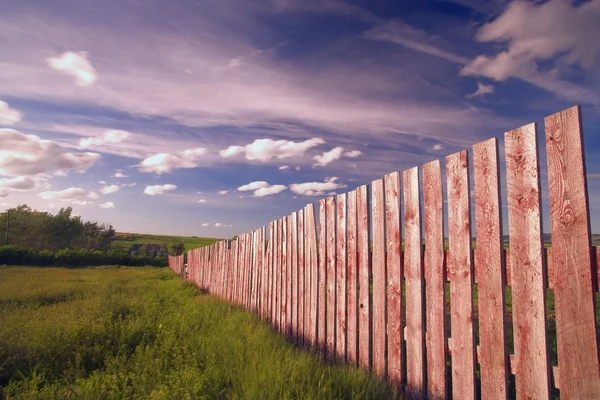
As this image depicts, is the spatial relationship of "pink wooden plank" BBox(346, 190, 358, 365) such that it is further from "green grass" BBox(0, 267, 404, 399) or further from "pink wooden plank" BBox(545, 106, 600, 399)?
"pink wooden plank" BBox(545, 106, 600, 399)

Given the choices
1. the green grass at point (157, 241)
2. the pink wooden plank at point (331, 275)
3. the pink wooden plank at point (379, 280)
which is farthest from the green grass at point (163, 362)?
the green grass at point (157, 241)

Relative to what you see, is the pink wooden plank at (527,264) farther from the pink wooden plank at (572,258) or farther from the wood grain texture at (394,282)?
the wood grain texture at (394,282)

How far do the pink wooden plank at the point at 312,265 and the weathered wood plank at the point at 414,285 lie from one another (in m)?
1.77

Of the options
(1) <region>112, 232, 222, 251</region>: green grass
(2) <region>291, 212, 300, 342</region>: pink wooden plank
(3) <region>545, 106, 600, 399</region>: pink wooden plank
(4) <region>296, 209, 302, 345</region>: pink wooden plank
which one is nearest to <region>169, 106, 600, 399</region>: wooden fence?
(3) <region>545, 106, 600, 399</region>: pink wooden plank

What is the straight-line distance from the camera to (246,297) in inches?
326

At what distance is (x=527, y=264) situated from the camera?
2.44 metres

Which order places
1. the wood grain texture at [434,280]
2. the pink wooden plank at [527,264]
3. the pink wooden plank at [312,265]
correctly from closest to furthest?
the pink wooden plank at [527,264]
the wood grain texture at [434,280]
the pink wooden plank at [312,265]

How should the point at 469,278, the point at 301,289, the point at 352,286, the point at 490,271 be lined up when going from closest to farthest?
the point at 490,271 → the point at 469,278 → the point at 352,286 → the point at 301,289

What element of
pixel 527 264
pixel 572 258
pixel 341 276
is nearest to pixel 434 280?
pixel 527 264

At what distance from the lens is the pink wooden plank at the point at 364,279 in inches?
153

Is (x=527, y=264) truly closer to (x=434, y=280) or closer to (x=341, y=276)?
(x=434, y=280)

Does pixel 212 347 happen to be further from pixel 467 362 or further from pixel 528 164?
pixel 528 164

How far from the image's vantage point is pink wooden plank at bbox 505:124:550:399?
2365mm

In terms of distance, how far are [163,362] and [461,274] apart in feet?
10.0
